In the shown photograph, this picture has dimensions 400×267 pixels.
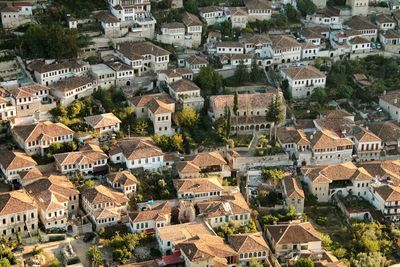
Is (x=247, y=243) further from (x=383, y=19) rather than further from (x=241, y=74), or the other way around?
(x=383, y=19)

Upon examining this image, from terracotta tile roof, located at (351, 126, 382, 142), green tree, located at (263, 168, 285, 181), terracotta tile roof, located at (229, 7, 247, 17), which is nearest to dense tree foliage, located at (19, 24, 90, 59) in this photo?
terracotta tile roof, located at (229, 7, 247, 17)

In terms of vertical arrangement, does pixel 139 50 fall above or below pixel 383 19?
below

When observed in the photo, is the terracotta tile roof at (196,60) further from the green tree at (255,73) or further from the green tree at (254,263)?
the green tree at (254,263)

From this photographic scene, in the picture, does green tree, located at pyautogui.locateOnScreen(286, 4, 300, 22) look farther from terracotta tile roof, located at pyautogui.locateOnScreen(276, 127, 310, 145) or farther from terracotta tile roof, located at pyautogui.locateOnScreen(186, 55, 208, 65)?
terracotta tile roof, located at pyautogui.locateOnScreen(276, 127, 310, 145)

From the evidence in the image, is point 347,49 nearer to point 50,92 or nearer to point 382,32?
point 382,32

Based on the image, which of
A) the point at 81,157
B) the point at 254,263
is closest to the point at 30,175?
the point at 81,157

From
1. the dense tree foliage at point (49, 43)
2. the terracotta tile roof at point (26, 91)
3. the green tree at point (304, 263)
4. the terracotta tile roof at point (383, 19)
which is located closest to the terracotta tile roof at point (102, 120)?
the terracotta tile roof at point (26, 91)
